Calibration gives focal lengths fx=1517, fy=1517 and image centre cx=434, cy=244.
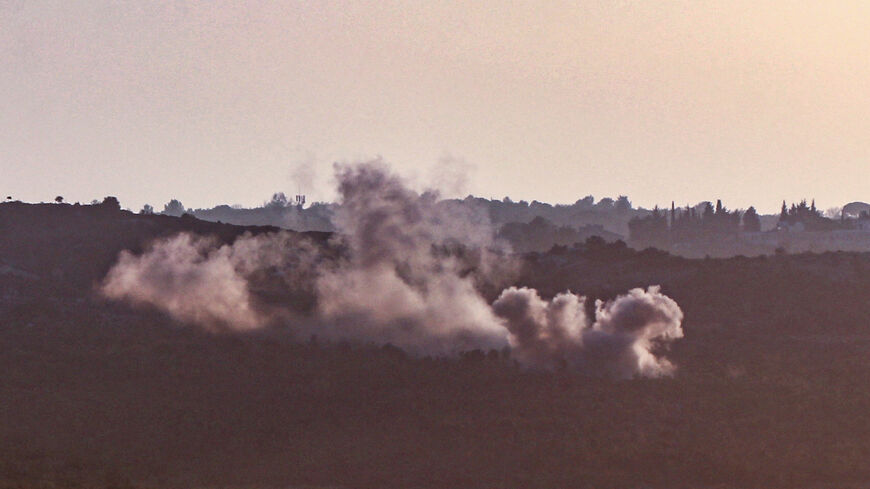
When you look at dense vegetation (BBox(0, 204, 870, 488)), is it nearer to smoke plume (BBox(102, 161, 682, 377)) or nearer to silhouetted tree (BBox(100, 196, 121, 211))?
smoke plume (BBox(102, 161, 682, 377))

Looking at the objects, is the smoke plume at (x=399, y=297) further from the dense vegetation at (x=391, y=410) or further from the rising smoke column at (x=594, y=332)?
the dense vegetation at (x=391, y=410)

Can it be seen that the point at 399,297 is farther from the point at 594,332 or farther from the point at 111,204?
the point at 111,204

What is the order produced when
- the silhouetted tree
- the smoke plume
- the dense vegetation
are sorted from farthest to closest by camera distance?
the silhouetted tree < the smoke plume < the dense vegetation

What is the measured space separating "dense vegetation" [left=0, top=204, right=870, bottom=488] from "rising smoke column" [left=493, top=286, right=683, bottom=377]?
8.08 ft

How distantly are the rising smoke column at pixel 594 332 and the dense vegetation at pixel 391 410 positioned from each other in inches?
97.0

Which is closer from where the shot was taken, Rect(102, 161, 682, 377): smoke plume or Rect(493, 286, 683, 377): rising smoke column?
Rect(493, 286, 683, 377): rising smoke column

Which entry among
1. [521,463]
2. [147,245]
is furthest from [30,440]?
[147,245]

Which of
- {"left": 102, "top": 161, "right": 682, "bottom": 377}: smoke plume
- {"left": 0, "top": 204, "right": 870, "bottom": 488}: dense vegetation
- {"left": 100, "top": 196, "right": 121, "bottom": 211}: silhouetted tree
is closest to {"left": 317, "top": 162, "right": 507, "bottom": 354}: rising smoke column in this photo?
{"left": 102, "top": 161, "right": 682, "bottom": 377}: smoke plume

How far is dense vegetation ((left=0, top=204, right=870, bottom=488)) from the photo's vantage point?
92438 millimetres

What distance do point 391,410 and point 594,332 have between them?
28.1 meters

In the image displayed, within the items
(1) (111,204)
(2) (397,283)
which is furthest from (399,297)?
(1) (111,204)

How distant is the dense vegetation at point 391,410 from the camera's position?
92.4 m

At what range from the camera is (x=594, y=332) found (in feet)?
420

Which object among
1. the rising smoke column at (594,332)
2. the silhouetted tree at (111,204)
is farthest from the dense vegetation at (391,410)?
the silhouetted tree at (111,204)
